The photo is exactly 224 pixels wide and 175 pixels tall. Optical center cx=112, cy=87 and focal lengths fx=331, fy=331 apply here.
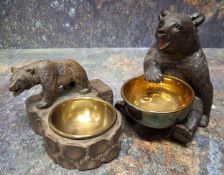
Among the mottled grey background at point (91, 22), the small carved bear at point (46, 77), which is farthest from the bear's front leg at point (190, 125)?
the mottled grey background at point (91, 22)

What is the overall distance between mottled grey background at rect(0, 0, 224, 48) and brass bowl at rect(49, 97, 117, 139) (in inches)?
46.4

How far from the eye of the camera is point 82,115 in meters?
1.65

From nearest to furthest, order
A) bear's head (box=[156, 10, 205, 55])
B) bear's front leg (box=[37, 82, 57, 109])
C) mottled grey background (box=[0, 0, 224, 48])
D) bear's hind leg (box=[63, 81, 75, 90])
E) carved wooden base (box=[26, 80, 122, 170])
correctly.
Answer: carved wooden base (box=[26, 80, 122, 170])
bear's head (box=[156, 10, 205, 55])
bear's front leg (box=[37, 82, 57, 109])
bear's hind leg (box=[63, 81, 75, 90])
mottled grey background (box=[0, 0, 224, 48])

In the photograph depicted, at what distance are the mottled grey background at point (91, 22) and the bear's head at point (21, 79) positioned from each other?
1.20 meters

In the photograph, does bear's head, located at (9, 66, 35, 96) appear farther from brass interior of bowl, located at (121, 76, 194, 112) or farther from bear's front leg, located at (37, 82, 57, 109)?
brass interior of bowl, located at (121, 76, 194, 112)

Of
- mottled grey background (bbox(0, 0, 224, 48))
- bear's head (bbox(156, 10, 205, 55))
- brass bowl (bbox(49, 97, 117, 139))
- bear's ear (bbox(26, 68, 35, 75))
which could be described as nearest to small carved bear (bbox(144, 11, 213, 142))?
bear's head (bbox(156, 10, 205, 55))

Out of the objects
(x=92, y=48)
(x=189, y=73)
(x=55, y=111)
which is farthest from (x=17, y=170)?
(x=92, y=48)

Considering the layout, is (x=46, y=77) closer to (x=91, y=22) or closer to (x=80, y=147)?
(x=80, y=147)

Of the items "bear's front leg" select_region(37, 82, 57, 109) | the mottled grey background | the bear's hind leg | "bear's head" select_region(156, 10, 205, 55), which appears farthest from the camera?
the mottled grey background

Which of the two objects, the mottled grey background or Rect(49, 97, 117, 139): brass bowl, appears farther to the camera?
the mottled grey background

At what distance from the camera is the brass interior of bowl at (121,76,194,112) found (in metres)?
1.66

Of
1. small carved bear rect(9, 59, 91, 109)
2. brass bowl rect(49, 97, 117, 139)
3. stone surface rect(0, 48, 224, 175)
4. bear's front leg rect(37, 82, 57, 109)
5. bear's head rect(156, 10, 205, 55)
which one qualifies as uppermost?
bear's head rect(156, 10, 205, 55)

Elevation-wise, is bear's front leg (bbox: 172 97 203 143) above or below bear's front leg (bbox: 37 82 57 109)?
below

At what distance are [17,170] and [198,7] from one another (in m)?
1.86
